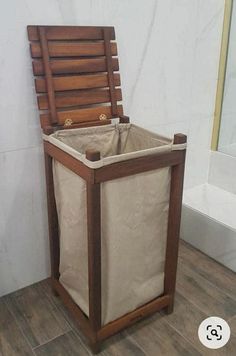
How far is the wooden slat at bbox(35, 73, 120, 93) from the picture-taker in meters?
1.16

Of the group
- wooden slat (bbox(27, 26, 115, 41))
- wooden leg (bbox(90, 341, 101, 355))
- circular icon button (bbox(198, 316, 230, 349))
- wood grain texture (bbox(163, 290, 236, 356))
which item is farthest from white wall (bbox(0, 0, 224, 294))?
circular icon button (bbox(198, 316, 230, 349))

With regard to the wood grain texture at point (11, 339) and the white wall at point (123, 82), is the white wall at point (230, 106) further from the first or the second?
the wood grain texture at point (11, 339)

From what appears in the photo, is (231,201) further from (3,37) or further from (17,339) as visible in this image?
(3,37)

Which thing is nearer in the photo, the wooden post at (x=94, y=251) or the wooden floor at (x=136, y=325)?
the wooden post at (x=94, y=251)

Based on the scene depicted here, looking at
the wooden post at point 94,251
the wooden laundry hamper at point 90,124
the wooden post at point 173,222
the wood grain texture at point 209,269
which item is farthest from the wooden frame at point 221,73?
the wooden post at point 94,251

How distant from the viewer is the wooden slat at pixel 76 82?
45.8 inches

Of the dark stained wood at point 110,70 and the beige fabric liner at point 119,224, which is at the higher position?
the dark stained wood at point 110,70

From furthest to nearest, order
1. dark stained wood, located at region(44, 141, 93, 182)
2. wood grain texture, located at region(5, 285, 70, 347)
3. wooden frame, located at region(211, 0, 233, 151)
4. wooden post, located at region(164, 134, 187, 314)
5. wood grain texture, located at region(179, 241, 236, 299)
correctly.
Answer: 1. wooden frame, located at region(211, 0, 233, 151)
2. wood grain texture, located at region(179, 241, 236, 299)
3. wood grain texture, located at region(5, 285, 70, 347)
4. wooden post, located at region(164, 134, 187, 314)
5. dark stained wood, located at region(44, 141, 93, 182)

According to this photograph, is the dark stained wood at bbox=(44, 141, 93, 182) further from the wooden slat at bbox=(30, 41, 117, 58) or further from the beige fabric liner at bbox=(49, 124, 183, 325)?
the wooden slat at bbox=(30, 41, 117, 58)

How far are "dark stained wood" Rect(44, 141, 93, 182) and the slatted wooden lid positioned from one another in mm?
86

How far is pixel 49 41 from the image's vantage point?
1.16 meters

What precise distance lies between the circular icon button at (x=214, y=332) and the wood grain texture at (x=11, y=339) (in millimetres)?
601

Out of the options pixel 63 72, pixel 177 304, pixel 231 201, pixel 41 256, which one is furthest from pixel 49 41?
pixel 231 201

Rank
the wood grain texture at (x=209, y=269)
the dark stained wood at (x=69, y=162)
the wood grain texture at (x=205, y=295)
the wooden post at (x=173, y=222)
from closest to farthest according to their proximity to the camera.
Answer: the dark stained wood at (x=69, y=162) < the wooden post at (x=173, y=222) < the wood grain texture at (x=205, y=295) < the wood grain texture at (x=209, y=269)
